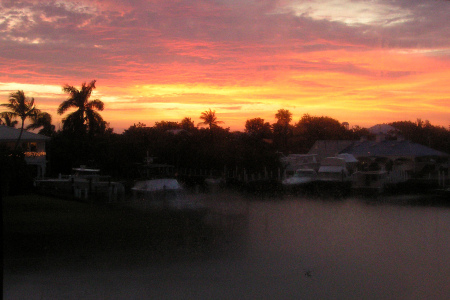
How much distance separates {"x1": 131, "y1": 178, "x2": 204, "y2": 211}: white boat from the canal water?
2546mm

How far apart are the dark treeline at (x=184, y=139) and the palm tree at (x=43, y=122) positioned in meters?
0.37

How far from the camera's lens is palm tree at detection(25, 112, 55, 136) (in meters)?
16.9

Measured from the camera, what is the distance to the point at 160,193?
14.7 metres

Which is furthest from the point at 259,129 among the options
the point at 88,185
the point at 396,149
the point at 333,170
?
the point at 88,185

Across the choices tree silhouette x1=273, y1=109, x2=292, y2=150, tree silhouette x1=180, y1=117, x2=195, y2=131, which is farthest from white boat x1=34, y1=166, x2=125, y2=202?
tree silhouette x1=273, y1=109, x2=292, y2=150

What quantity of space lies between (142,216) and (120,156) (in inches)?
135

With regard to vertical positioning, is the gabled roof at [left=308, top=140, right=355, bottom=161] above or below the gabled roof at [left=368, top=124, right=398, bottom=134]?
below

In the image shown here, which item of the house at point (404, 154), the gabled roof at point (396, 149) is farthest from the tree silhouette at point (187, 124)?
the house at point (404, 154)

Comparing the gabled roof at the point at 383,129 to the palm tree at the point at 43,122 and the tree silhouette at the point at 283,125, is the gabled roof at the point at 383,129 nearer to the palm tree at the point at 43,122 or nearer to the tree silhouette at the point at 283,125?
the tree silhouette at the point at 283,125

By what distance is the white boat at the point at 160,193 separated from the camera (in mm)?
13844

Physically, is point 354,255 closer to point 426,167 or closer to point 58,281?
point 58,281

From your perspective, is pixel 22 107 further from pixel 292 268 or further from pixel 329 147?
pixel 292 268

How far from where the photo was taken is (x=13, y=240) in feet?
30.8

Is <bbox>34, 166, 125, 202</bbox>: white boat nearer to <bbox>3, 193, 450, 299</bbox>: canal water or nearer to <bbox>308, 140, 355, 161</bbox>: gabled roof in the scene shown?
<bbox>3, 193, 450, 299</bbox>: canal water
